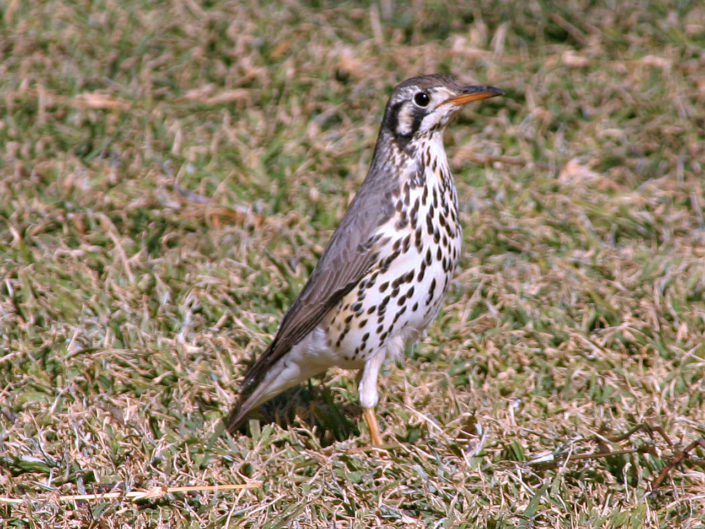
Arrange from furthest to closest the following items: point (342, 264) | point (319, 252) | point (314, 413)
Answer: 1. point (319, 252)
2. point (314, 413)
3. point (342, 264)

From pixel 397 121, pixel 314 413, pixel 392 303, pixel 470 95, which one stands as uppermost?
pixel 470 95

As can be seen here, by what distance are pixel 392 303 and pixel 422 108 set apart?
890 mm

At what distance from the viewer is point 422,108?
4801 millimetres

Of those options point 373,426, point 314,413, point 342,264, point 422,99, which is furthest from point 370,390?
point 422,99

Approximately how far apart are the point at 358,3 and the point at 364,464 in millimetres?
4470

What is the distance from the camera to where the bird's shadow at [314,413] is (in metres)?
5.09

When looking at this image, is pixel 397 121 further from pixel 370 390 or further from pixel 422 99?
pixel 370 390

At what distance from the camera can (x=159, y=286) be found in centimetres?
567

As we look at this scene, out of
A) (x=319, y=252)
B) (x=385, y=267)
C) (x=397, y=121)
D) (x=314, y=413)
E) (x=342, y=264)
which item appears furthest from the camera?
(x=319, y=252)

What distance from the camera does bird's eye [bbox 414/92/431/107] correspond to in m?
4.78

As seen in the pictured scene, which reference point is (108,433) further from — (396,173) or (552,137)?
(552,137)

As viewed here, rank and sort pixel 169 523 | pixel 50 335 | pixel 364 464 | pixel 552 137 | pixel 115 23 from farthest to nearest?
pixel 115 23 → pixel 552 137 → pixel 50 335 → pixel 364 464 → pixel 169 523

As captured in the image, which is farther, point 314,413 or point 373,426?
point 314,413

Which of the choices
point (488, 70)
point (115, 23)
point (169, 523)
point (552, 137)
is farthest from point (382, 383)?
point (115, 23)
